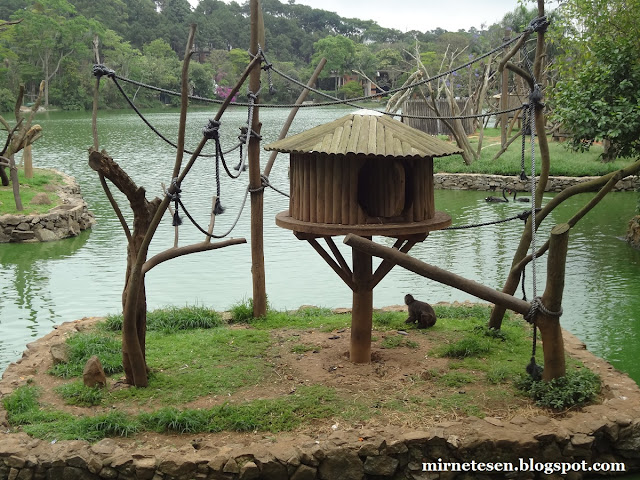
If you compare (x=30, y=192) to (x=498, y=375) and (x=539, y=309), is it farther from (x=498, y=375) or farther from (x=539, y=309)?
(x=539, y=309)

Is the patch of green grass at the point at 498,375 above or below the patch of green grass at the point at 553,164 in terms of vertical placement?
below

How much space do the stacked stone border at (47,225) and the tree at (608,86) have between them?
9003mm

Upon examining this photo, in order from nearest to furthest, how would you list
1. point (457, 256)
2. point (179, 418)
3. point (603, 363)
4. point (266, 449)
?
point (266, 449) → point (179, 418) → point (603, 363) → point (457, 256)

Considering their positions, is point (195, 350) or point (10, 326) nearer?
point (195, 350)

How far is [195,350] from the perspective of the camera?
24.2 ft

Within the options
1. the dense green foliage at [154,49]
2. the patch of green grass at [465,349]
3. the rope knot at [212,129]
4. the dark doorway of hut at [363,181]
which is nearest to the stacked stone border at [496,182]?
the patch of green grass at [465,349]

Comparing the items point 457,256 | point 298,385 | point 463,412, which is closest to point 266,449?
point 298,385

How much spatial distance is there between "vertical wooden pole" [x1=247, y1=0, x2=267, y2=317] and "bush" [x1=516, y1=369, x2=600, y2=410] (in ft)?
10.5

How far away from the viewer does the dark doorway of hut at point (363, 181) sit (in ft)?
20.6

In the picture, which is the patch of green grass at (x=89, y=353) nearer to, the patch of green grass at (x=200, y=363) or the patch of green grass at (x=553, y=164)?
the patch of green grass at (x=200, y=363)

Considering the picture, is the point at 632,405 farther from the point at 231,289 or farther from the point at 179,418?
the point at 231,289

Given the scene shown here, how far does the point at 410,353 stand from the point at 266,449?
2.36 meters

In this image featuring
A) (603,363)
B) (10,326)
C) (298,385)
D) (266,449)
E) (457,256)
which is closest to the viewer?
(266,449)

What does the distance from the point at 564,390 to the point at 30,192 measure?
43.2 feet
